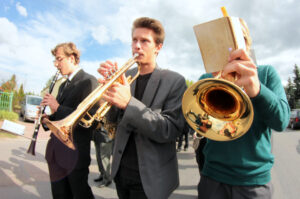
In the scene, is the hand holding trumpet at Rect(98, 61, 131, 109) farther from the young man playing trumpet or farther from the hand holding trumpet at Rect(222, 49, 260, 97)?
the hand holding trumpet at Rect(222, 49, 260, 97)

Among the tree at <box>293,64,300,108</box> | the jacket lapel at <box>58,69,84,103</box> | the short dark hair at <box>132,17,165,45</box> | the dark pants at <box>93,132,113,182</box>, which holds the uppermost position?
the tree at <box>293,64,300,108</box>

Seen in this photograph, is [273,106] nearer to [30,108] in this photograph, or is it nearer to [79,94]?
[79,94]

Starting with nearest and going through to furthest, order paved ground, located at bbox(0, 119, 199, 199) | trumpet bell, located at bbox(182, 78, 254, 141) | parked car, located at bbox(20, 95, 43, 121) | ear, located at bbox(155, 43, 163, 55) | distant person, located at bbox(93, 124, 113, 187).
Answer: trumpet bell, located at bbox(182, 78, 254, 141) < ear, located at bbox(155, 43, 163, 55) < paved ground, located at bbox(0, 119, 199, 199) < distant person, located at bbox(93, 124, 113, 187) < parked car, located at bbox(20, 95, 43, 121)

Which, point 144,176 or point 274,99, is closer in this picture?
Answer: point 274,99

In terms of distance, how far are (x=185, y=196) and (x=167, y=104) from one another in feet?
8.67

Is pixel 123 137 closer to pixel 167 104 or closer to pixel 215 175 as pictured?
pixel 167 104

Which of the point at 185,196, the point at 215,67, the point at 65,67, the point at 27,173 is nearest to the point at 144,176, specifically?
the point at 215,67

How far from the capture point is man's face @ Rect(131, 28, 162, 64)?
1.67 m

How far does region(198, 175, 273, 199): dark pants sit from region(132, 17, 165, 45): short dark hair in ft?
4.10

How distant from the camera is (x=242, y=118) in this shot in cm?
113

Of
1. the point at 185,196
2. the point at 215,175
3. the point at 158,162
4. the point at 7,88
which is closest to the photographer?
the point at 215,175

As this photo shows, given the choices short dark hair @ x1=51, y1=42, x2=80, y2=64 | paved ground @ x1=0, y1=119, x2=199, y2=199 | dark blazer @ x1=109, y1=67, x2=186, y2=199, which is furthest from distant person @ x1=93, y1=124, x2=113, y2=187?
dark blazer @ x1=109, y1=67, x2=186, y2=199

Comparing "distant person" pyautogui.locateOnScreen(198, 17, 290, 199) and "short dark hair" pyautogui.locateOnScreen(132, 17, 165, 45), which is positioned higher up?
"short dark hair" pyautogui.locateOnScreen(132, 17, 165, 45)

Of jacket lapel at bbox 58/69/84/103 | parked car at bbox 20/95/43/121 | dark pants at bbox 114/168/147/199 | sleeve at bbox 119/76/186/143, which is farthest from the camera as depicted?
parked car at bbox 20/95/43/121
